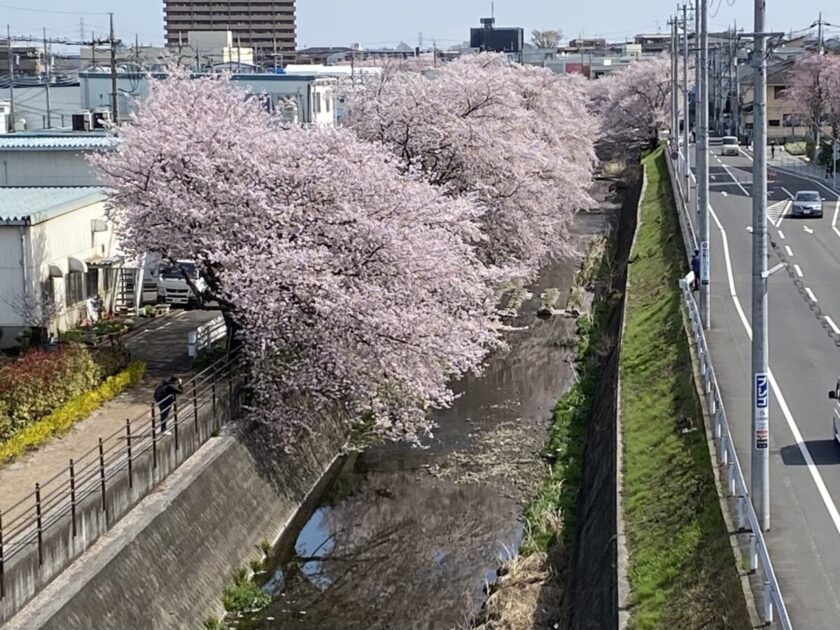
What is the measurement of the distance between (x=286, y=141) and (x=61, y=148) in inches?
449

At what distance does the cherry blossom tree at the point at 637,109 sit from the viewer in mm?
87250

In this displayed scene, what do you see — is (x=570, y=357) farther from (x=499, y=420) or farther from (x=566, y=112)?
(x=566, y=112)

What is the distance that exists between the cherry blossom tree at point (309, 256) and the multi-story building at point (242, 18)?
466 feet

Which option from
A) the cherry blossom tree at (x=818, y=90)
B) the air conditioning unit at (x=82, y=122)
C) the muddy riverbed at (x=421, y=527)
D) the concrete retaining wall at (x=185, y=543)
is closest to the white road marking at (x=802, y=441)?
the muddy riverbed at (x=421, y=527)

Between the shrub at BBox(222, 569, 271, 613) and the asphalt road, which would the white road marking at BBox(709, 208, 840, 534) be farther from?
the shrub at BBox(222, 569, 271, 613)

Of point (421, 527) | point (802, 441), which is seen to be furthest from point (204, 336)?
point (802, 441)

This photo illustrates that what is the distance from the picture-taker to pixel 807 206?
45125 millimetres

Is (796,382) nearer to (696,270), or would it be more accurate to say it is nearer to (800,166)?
(696,270)

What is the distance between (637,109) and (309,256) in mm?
70442

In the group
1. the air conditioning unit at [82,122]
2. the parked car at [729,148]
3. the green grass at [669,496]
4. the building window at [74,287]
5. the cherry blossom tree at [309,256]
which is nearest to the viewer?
the green grass at [669,496]

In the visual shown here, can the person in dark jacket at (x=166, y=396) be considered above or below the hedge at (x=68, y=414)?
above

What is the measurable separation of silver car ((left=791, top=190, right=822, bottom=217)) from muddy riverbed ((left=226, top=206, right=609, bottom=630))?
62.8 ft

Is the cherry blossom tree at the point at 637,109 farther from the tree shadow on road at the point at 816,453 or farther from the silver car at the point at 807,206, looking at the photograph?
the tree shadow on road at the point at 816,453

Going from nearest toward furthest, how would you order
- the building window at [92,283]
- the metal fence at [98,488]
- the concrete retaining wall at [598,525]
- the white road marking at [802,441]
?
the metal fence at [98,488], the concrete retaining wall at [598,525], the white road marking at [802,441], the building window at [92,283]
